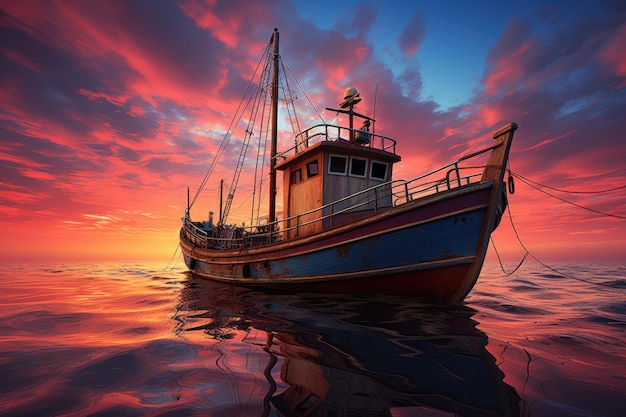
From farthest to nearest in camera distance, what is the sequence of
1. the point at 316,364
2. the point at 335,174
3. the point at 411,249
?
the point at 335,174 < the point at 411,249 < the point at 316,364

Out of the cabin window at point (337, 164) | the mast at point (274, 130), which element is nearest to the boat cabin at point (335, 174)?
the cabin window at point (337, 164)

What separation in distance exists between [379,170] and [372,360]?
8.73 metres

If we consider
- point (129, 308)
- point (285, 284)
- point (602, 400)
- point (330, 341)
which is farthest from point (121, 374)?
point (285, 284)

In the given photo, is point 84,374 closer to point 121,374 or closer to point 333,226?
point 121,374

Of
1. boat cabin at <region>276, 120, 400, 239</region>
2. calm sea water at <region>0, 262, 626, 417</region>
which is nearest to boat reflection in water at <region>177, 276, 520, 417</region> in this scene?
calm sea water at <region>0, 262, 626, 417</region>

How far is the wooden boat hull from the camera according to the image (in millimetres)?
6887

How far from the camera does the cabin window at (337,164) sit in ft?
34.9

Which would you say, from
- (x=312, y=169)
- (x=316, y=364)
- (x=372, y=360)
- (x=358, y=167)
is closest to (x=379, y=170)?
(x=358, y=167)

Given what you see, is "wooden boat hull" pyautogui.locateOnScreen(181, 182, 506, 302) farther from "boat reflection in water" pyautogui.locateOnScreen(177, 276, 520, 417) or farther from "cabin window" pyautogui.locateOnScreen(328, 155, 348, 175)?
"cabin window" pyautogui.locateOnScreen(328, 155, 348, 175)

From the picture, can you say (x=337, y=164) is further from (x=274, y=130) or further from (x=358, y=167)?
(x=274, y=130)

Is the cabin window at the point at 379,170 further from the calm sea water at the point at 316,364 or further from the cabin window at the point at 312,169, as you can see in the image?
the calm sea water at the point at 316,364

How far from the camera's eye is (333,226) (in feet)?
28.7

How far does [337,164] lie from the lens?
1072cm

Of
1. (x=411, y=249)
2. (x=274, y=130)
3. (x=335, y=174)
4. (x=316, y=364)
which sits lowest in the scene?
(x=316, y=364)
